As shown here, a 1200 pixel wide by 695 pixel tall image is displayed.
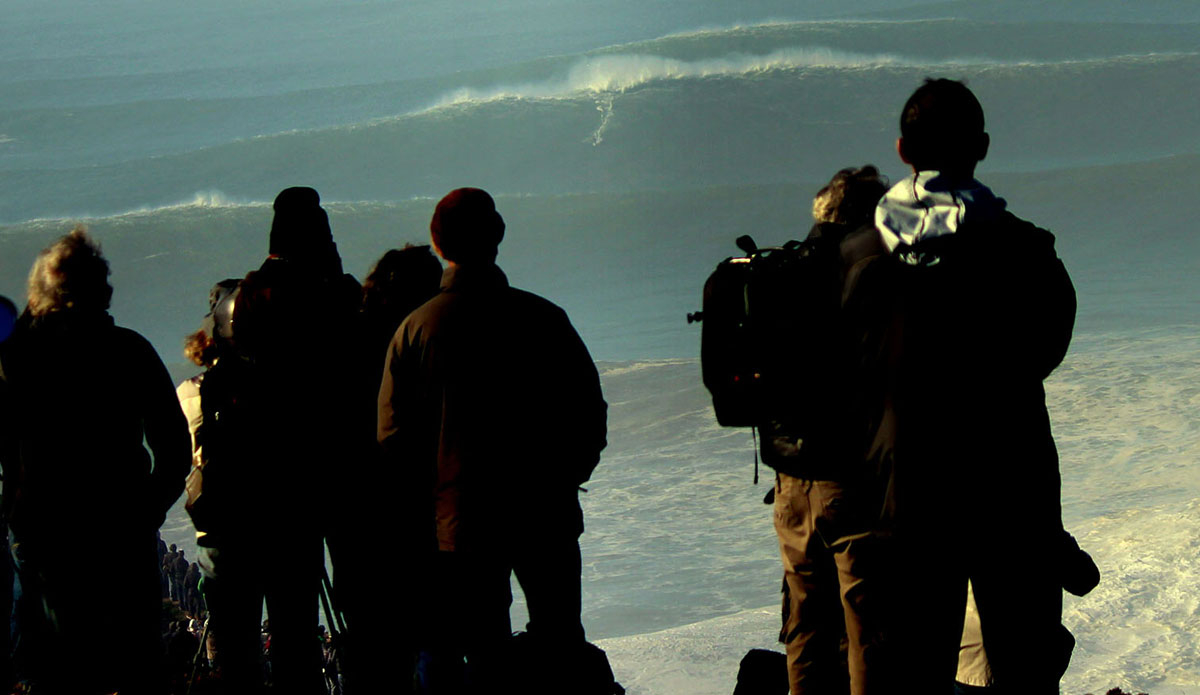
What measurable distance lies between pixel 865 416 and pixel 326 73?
7210 centimetres

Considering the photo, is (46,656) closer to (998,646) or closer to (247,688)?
(247,688)

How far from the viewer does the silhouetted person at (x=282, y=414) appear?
9.97 feet

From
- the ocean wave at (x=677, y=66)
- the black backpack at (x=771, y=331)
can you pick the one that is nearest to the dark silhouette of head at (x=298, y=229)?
the black backpack at (x=771, y=331)

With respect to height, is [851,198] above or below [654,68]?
above

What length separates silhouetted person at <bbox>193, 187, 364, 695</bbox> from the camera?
304cm

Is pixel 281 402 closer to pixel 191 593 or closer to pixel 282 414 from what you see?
Answer: pixel 282 414

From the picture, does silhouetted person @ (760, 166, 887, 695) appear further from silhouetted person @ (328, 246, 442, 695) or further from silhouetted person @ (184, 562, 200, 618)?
silhouetted person @ (184, 562, 200, 618)

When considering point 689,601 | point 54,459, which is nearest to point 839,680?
point 54,459

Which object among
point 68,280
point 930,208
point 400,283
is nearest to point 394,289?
point 400,283

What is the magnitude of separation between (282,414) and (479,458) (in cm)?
57

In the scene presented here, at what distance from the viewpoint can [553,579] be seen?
9.51 ft

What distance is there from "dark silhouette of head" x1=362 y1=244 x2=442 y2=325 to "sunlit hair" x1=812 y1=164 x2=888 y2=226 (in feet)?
3.14

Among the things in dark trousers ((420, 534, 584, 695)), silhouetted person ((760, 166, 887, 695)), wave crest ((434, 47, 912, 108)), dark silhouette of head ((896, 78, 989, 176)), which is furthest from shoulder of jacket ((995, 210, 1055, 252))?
wave crest ((434, 47, 912, 108))

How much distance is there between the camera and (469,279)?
9.30ft
